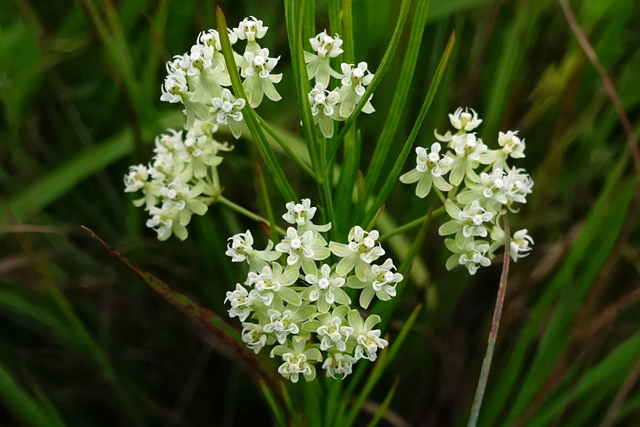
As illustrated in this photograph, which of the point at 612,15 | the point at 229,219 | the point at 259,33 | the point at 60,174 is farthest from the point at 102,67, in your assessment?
the point at 612,15

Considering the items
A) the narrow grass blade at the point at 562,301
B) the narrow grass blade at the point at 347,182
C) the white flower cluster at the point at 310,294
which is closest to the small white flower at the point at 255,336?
the white flower cluster at the point at 310,294

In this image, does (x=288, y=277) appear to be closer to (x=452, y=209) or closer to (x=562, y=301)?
(x=452, y=209)

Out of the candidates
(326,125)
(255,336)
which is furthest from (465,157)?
(255,336)

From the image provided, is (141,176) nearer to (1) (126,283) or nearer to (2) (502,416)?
(1) (126,283)

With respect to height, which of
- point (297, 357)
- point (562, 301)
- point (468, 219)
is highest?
point (562, 301)

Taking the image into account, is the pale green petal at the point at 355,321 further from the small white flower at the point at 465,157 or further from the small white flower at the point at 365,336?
the small white flower at the point at 465,157
